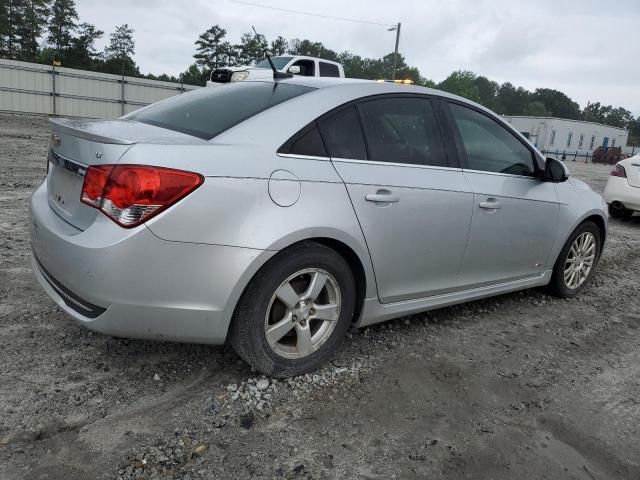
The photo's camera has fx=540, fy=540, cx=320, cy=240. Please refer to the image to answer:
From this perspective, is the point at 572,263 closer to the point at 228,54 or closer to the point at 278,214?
the point at 278,214

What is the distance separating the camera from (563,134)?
51.4 m

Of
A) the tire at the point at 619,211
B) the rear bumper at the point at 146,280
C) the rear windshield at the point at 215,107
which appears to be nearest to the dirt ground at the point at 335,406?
the rear bumper at the point at 146,280

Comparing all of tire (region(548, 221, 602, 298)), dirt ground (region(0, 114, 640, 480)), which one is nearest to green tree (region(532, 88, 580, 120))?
tire (region(548, 221, 602, 298))

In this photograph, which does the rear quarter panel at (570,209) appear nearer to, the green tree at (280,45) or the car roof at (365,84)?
the car roof at (365,84)

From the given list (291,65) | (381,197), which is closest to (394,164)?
(381,197)

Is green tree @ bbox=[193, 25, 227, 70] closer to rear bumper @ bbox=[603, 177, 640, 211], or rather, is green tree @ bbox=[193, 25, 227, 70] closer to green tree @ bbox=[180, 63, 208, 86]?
green tree @ bbox=[180, 63, 208, 86]

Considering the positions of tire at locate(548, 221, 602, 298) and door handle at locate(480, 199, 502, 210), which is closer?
door handle at locate(480, 199, 502, 210)

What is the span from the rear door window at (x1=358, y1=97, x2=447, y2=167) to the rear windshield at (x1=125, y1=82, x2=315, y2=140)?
428 millimetres

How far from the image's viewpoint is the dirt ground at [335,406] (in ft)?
7.38

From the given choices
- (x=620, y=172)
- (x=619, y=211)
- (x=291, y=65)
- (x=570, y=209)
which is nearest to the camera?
(x=570, y=209)

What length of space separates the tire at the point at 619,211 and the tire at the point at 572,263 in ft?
15.3

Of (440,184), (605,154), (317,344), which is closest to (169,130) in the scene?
(317,344)

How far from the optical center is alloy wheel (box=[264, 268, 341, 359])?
2.74 m

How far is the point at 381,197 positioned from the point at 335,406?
1132 mm
